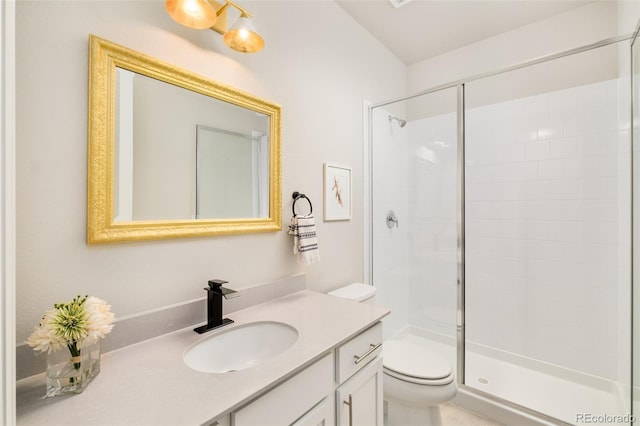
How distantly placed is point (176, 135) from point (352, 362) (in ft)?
3.61

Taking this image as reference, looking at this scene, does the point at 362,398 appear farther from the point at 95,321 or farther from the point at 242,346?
the point at 95,321

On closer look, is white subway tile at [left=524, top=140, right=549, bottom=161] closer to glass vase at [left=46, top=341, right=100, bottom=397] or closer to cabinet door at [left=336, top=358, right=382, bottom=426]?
cabinet door at [left=336, top=358, right=382, bottom=426]

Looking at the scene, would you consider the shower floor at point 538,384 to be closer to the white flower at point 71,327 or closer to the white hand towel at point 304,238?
the white hand towel at point 304,238

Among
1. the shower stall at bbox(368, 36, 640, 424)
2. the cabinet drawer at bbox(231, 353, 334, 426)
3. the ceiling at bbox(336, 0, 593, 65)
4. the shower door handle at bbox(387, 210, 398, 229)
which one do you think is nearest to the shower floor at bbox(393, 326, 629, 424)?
the shower stall at bbox(368, 36, 640, 424)

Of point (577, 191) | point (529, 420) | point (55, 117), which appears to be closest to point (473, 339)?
point (529, 420)

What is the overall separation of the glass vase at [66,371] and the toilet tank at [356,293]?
1246 mm

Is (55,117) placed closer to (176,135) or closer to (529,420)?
(176,135)

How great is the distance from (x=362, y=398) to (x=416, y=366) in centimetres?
57

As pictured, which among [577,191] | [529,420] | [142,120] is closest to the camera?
[142,120]

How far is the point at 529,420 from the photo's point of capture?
165 centimetres

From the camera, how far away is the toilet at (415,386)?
1452mm

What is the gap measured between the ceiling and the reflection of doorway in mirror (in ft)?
4.31
